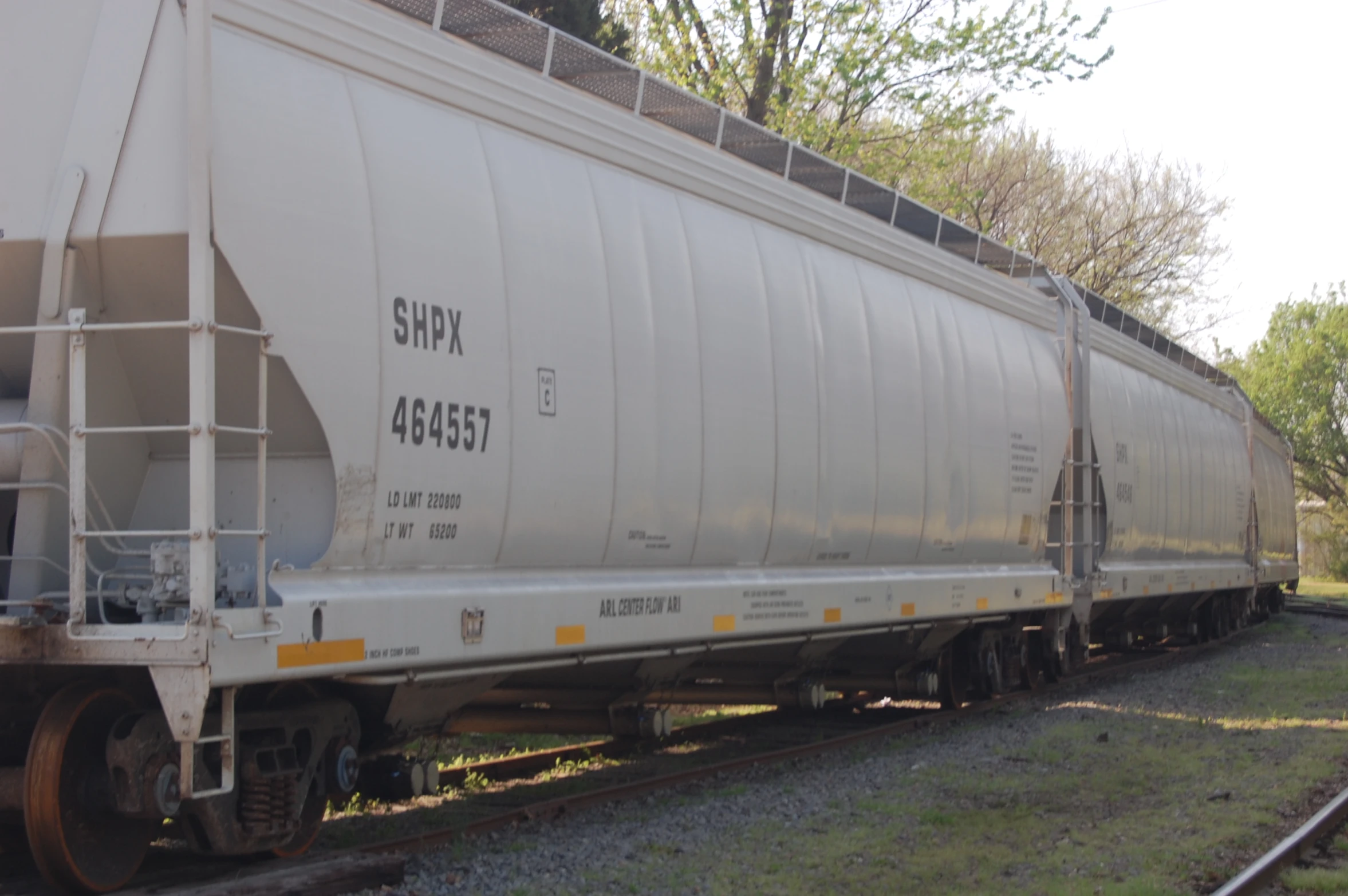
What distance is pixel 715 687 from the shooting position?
31.4ft

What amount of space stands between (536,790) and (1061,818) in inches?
132

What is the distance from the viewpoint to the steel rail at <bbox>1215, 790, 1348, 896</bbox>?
20.0ft

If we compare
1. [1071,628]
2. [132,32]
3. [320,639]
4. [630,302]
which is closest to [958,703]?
[1071,628]

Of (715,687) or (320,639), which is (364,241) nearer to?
(320,639)

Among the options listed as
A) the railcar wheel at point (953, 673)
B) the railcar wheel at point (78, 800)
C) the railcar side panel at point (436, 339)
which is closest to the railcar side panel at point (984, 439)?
the railcar wheel at point (953, 673)

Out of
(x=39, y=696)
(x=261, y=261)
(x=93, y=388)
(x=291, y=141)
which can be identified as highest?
(x=291, y=141)

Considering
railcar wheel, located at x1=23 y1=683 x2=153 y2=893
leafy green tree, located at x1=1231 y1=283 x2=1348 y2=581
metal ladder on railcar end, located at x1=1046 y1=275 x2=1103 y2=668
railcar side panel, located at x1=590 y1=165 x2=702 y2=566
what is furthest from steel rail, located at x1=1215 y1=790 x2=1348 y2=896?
leafy green tree, located at x1=1231 y1=283 x2=1348 y2=581

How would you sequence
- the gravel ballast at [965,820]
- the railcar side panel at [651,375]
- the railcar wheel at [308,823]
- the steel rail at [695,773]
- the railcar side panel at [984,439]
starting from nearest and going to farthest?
the railcar wheel at [308,823] → the gravel ballast at [965,820] → the steel rail at [695,773] → the railcar side panel at [651,375] → the railcar side panel at [984,439]

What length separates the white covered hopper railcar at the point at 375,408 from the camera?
5.02 metres

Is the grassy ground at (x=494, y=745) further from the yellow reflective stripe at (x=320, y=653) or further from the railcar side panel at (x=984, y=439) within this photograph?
the yellow reflective stripe at (x=320, y=653)

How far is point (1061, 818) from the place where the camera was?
24.9 ft

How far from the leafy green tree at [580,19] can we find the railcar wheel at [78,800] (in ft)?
43.6

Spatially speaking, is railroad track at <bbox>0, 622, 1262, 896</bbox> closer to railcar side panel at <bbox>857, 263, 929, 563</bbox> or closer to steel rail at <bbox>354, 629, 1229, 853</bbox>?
steel rail at <bbox>354, 629, 1229, 853</bbox>

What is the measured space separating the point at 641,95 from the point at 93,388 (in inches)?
161
